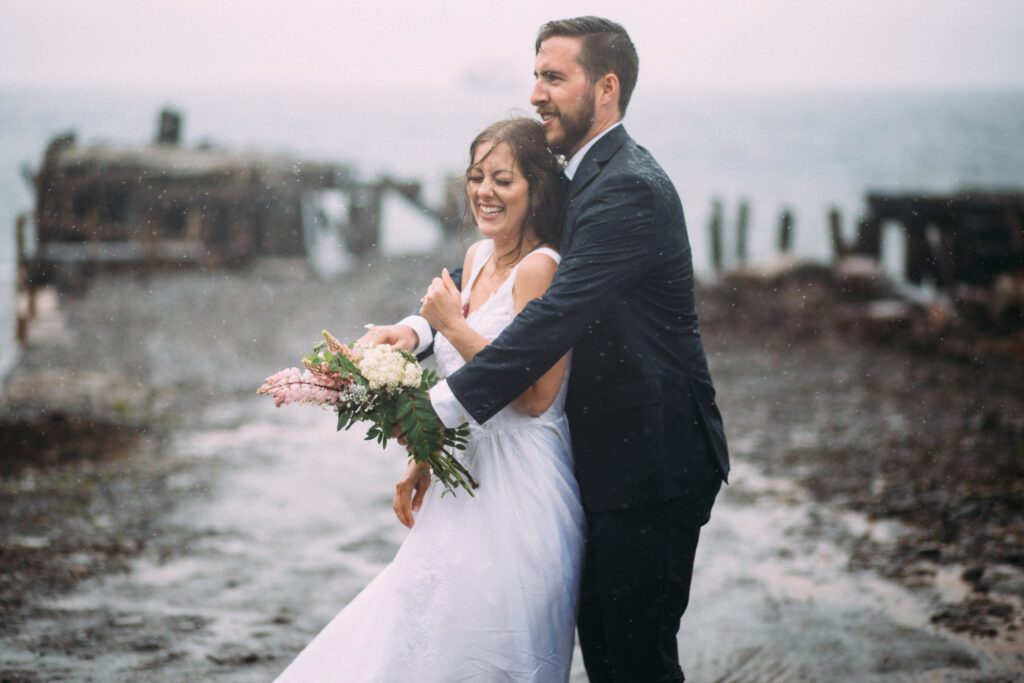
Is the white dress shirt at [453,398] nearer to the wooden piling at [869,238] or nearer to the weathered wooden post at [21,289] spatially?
the weathered wooden post at [21,289]

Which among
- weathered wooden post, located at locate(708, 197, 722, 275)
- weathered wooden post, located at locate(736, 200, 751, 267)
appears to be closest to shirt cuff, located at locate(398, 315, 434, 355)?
weathered wooden post, located at locate(708, 197, 722, 275)

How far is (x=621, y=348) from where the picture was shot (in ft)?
10.6

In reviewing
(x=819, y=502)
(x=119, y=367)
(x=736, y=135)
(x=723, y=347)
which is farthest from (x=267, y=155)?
(x=736, y=135)

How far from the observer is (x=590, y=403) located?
3299mm

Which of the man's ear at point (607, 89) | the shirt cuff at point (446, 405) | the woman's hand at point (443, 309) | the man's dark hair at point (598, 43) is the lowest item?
the shirt cuff at point (446, 405)

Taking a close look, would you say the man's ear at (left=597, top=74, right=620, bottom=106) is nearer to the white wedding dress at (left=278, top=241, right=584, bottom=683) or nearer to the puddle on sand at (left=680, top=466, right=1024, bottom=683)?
the white wedding dress at (left=278, top=241, right=584, bottom=683)

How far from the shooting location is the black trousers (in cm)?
328

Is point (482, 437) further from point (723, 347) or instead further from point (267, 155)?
point (267, 155)

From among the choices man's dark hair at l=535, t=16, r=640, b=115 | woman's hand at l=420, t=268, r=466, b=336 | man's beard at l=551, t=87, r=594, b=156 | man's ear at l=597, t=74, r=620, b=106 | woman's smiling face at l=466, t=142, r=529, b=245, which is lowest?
woman's hand at l=420, t=268, r=466, b=336

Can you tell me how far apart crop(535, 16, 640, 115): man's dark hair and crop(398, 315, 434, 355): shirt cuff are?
1.06 m

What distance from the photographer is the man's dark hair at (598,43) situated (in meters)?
3.31

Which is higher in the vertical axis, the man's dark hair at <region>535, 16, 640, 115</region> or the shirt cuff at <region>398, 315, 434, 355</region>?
the man's dark hair at <region>535, 16, 640, 115</region>

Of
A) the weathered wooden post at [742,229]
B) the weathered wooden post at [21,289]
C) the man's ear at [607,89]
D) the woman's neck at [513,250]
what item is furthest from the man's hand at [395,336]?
the weathered wooden post at [742,229]

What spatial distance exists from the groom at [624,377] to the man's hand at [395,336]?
432 millimetres
